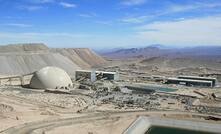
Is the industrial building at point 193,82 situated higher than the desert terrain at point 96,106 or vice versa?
the industrial building at point 193,82

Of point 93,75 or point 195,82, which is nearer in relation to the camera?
point 195,82

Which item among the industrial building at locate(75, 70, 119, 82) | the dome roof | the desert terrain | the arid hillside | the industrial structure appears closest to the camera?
the desert terrain

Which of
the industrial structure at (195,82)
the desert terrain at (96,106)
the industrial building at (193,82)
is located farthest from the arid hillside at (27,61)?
the industrial building at (193,82)

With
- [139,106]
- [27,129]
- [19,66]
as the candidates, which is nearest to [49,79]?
[139,106]

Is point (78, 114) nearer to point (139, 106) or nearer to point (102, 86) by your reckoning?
point (139, 106)

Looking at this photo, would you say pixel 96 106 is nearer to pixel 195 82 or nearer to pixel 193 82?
pixel 193 82

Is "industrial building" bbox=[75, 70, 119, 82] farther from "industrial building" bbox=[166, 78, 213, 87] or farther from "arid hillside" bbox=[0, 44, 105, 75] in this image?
"arid hillside" bbox=[0, 44, 105, 75]

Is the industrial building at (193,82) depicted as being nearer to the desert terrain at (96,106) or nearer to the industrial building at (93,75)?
the desert terrain at (96,106)

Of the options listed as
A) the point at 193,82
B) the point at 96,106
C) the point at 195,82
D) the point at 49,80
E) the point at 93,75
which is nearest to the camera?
the point at 96,106

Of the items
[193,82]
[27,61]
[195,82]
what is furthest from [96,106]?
[27,61]

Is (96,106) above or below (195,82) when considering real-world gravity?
below

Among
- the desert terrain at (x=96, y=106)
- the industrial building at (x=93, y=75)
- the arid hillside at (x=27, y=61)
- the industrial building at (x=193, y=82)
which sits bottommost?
the desert terrain at (x=96, y=106)

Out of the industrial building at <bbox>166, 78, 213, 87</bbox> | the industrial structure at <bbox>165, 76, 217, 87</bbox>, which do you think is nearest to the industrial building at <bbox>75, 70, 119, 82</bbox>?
the industrial structure at <bbox>165, 76, 217, 87</bbox>
